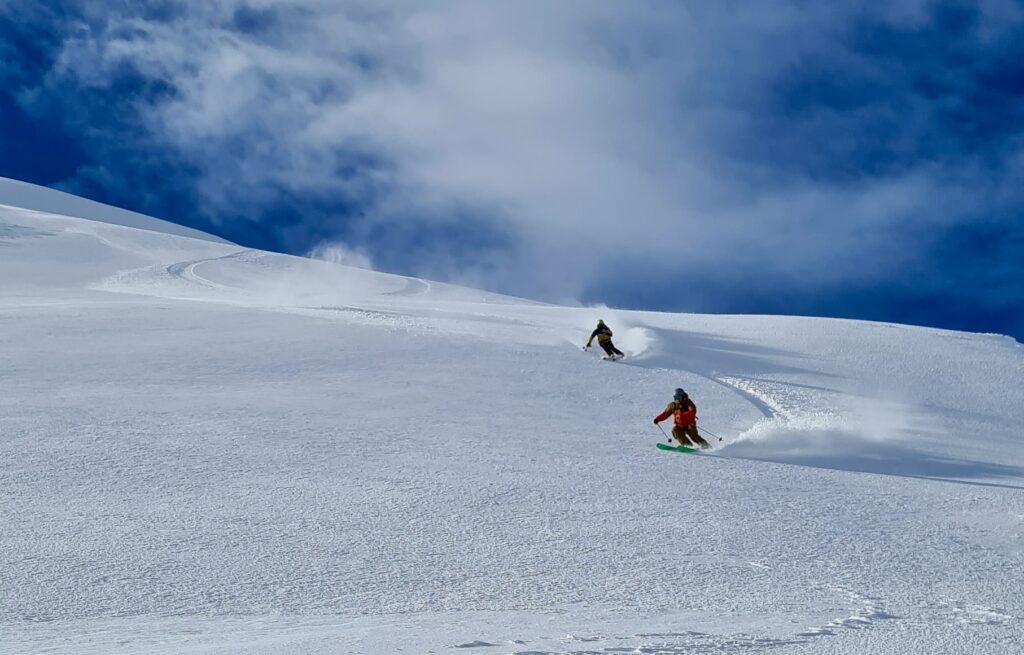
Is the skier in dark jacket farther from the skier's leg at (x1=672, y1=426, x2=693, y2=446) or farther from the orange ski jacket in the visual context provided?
the skier's leg at (x1=672, y1=426, x2=693, y2=446)

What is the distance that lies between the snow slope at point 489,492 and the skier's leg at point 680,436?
451 mm

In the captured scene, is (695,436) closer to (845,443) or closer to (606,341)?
(845,443)

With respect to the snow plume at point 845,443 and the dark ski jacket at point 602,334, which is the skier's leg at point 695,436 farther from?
the dark ski jacket at point 602,334

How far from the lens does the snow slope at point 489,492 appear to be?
6.71m

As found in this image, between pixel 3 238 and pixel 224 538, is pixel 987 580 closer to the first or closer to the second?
pixel 224 538

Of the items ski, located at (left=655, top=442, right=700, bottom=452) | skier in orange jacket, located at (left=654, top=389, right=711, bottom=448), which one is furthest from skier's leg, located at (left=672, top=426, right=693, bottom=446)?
ski, located at (left=655, top=442, right=700, bottom=452)

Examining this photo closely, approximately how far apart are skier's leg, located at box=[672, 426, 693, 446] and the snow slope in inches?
17.8

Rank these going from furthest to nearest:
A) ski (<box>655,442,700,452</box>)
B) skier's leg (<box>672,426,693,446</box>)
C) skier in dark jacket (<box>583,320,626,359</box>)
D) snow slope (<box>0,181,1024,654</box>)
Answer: skier in dark jacket (<box>583,320,626,359</box>)
skier's leg (<box>672,426,693,446</box>)
ski (<box>655,442,700,452</box>)
snow slope (<box>0,181,1024,654</box>)

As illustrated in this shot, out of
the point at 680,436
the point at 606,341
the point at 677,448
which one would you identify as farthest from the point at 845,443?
the point at 606,341

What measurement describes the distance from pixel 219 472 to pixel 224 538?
2.40 metres

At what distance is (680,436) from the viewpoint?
1367cm

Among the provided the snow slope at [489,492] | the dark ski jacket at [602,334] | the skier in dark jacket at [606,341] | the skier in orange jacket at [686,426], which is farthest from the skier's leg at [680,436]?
the dark ski jacket at [602,334]

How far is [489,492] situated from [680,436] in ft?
14.6

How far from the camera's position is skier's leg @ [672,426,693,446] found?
13.6 meters
